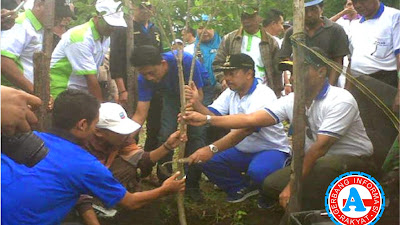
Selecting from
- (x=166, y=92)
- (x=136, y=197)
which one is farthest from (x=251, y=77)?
(x=136, y=197)

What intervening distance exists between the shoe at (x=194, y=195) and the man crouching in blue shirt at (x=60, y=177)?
1.17 m

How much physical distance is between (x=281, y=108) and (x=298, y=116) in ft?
1.31

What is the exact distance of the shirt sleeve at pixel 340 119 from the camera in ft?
9.93

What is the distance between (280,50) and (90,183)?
1.90 m

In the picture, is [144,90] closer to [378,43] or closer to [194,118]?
[194,118]

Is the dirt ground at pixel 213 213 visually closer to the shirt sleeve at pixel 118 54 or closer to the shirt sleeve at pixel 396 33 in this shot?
the shirt sleeve at pixel 118 54

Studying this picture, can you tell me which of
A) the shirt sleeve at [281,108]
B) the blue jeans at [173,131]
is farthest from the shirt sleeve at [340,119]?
the blue jeans at [173,131]

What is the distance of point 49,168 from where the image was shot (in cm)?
237

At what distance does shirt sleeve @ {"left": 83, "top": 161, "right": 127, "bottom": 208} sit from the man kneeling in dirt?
36 cm

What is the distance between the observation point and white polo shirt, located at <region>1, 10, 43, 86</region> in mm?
3422

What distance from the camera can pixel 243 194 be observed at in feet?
12.2

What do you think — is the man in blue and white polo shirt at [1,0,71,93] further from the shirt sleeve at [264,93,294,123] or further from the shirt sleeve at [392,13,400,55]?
the shirt sleeve at [392,13,400,55]

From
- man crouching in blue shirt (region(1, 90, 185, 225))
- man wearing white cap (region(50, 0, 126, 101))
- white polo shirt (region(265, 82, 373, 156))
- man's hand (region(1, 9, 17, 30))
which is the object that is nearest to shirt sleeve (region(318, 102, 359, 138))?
white polo shirt (region(265, 82, 373, 156))

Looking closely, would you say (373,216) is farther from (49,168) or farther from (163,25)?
(163,25)
